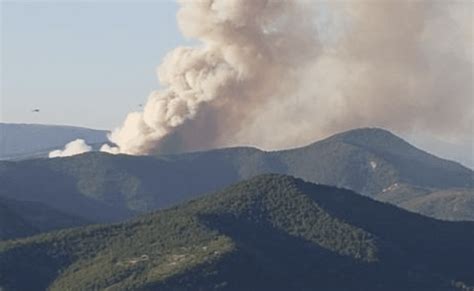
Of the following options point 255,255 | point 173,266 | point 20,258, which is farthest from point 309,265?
point 20,258

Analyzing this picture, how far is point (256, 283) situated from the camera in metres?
184

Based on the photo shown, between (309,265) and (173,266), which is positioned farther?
(309,265)

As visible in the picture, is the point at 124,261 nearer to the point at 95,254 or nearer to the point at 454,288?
the point at 95,254

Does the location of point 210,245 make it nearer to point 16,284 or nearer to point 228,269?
point 228,269

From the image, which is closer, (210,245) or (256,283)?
(256,283)

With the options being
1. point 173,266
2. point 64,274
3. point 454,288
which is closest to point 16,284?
point 64,274

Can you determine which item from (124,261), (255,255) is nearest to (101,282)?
(124,261)

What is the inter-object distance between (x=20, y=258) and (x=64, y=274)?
23.7 ft

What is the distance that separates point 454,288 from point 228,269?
115 feet

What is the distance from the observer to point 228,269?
605 ft

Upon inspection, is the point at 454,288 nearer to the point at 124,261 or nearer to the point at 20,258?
the point at 124,261

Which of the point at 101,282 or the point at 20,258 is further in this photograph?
the point at 20,258

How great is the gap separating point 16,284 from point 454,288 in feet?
201

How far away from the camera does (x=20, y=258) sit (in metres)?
195
